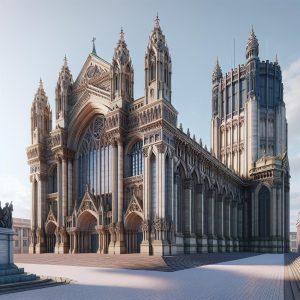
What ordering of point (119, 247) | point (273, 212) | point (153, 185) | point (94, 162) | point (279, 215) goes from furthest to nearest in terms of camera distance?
1. point (273, 212)
2. point (279, 215)
3. point (94, 162)
4. point (119, 247)
5. point (153, 185)

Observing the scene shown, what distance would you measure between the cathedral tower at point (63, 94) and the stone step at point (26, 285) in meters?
37.6

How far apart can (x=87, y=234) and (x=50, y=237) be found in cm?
849

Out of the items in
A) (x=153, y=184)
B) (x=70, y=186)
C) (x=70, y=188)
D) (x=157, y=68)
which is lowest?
(x=70, y=188)

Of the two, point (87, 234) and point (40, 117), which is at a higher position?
point (40, 117)

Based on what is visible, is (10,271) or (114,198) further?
(114,198)

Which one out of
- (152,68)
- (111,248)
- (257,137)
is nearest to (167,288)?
(111,248)

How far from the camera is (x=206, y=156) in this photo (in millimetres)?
57094

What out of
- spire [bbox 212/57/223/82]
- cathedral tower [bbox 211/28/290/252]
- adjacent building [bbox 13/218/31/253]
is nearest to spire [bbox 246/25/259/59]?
cathedral tower [bbox 211/28/290/252]

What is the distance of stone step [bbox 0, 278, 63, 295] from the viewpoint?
61.7 ft

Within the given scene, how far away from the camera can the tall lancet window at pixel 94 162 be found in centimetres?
5131

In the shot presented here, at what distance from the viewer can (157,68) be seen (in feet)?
148

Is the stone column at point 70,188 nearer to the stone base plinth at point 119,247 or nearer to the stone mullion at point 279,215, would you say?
the stone base plinth at point 119,247

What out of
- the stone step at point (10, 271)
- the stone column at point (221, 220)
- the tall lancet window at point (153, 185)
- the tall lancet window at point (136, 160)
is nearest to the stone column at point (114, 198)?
the tall lancet window at point (136, 160)

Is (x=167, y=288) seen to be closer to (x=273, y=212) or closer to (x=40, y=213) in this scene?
(x=40, y=213)
